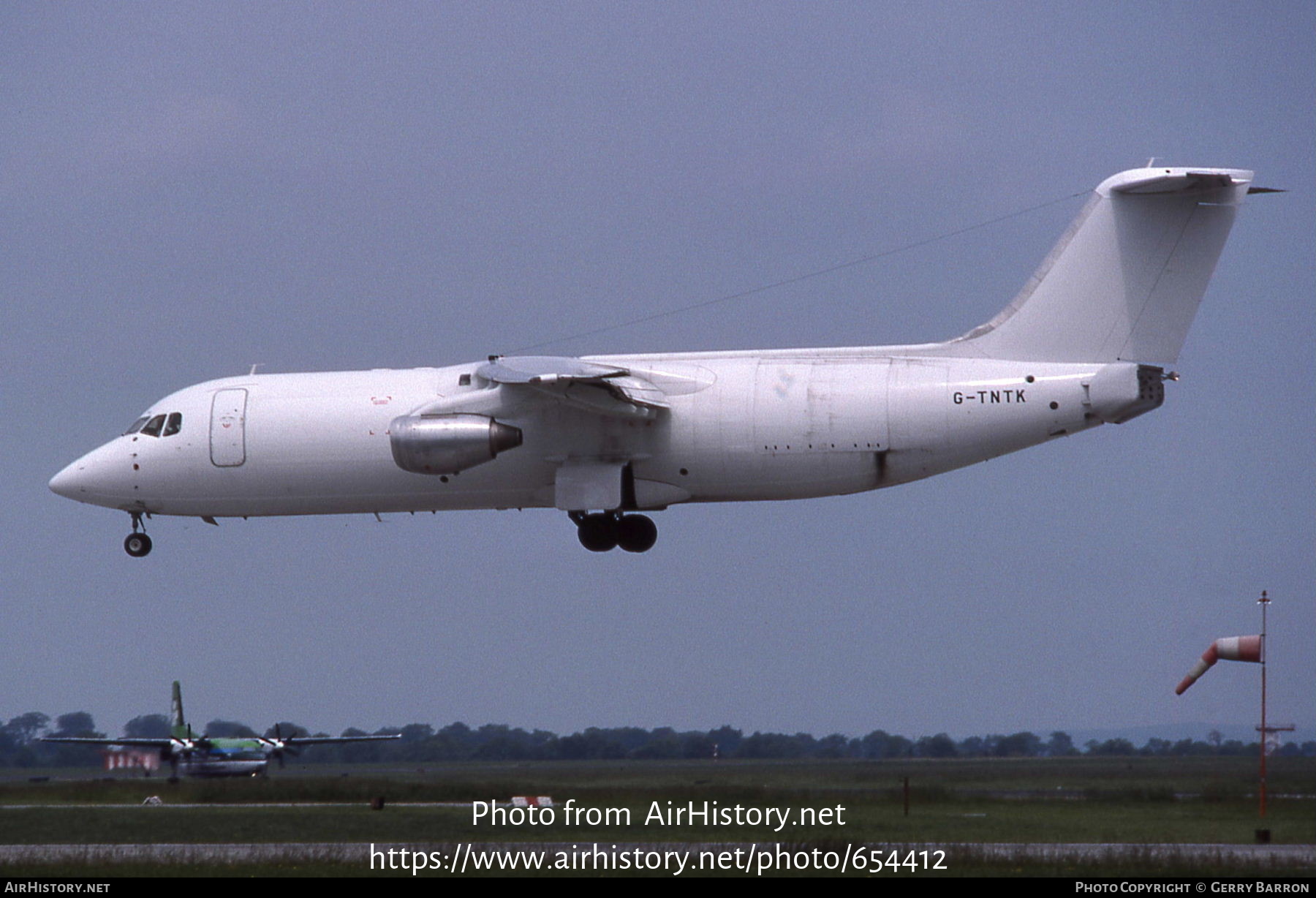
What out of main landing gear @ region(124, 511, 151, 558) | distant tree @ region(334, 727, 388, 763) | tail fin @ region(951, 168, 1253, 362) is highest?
tail fin @ region(951, 168, 1253, 362)

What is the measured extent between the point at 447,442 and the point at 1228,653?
1298cm

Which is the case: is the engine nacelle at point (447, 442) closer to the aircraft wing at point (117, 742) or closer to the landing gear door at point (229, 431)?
the landing gear door at point (229, 431)

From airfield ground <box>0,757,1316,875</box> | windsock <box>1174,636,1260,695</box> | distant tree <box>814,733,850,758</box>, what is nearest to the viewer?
airfield ground <box>0,757,1316,875</box>

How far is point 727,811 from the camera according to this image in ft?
77.8

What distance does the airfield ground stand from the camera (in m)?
19.5

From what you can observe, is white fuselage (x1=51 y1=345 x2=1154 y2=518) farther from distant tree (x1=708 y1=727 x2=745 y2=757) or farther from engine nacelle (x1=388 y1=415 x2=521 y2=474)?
distant tree (x1=708 y1=727 x2=745 y2=757)

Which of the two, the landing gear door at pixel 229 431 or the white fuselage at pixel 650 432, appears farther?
the landing gear door at pixel 229 431

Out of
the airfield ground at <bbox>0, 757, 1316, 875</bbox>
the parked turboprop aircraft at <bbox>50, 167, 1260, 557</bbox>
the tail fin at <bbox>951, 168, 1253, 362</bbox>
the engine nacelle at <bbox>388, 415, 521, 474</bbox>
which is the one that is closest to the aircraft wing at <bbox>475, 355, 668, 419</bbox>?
the parked turboprop aircraft at <bbox>50, 167, 1260, 557</bbox>

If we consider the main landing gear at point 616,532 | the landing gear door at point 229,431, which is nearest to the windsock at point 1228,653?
the main landing gear at point 616,532

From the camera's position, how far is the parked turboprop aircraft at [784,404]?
2669cm

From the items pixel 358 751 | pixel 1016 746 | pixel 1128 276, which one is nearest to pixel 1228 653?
pixel 1128 276

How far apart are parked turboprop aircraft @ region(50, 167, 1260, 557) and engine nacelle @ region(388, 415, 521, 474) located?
0.03 meters

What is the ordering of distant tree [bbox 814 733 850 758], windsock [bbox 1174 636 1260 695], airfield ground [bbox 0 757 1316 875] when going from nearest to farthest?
1. airfield ground [bbox 0 757 1316 875]
2. windsock [bbox 1174 636 1260 695]
3. distant tree [bbox 814 733 850 758]

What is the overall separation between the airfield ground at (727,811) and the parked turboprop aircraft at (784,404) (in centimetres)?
510
